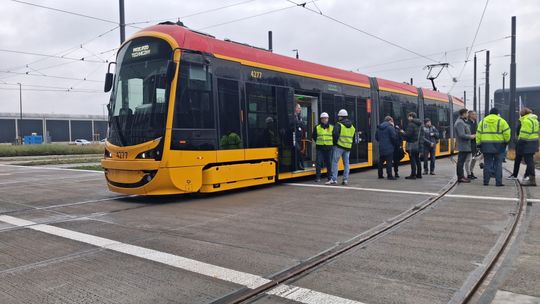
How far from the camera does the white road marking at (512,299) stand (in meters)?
3.73

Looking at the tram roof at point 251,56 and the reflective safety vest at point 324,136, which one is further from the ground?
the tram roof at point 251,56

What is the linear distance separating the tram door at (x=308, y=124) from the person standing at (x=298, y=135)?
18 cm

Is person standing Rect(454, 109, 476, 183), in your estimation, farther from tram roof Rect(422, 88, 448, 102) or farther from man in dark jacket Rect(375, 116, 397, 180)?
tram roof Rect(422, 88, 448, 102)

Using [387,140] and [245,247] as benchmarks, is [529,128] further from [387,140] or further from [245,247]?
[245,247]

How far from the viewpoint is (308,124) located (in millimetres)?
12992

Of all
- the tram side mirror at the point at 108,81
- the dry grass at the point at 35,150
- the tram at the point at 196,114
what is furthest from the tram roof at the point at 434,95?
the dry grass at the point at 35,150

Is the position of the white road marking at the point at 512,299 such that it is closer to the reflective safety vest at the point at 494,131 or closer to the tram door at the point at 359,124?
the reflective safety vest at the point at 494,131

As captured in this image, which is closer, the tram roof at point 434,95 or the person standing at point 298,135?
the person standing at point 298,135

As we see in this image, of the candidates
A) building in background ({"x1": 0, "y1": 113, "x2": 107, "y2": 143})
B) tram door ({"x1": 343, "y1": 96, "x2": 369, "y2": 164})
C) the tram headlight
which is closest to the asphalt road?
the tram headlight

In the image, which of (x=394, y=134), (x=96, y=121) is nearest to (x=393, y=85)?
(x=394, y=134)

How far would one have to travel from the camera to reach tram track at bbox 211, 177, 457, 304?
3938 millimetres

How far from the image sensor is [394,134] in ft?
40.0

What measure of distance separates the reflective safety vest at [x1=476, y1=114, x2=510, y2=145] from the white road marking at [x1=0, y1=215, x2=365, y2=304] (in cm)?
832

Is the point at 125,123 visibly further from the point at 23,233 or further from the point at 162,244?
the point at 162,244
